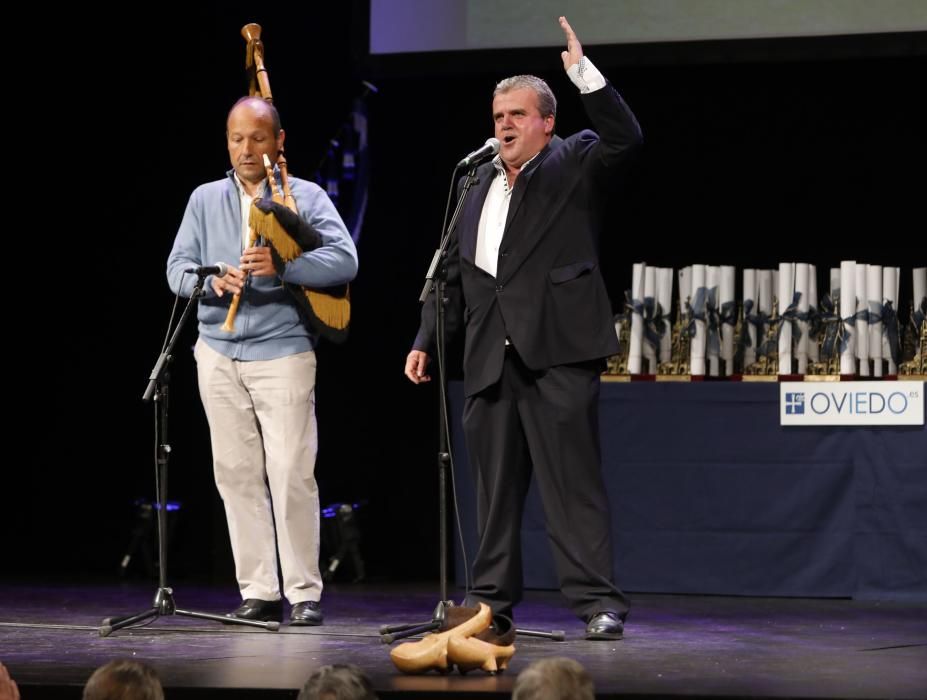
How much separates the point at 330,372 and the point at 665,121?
6.37 ft

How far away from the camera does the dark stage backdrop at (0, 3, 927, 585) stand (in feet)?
20.8

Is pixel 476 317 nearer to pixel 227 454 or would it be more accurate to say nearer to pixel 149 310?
pixel 227 454

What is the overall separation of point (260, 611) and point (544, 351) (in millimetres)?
1260

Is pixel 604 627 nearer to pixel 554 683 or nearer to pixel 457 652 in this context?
pixel 457 652

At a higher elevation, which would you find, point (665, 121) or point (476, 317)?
point (665, 121)

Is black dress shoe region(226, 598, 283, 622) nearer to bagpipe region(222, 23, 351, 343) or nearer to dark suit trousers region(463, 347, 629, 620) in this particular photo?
dark suit trousers region(463, 347, 629, 620)

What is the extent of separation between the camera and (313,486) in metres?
4.56

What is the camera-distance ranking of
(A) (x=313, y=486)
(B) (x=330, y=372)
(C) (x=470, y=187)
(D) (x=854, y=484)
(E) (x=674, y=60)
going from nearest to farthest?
(C) (x=470, y=187)
(A) (x=313, y=486)
(D) (x=854, y=484)
(E) (x=674, y=60)
(B) (x=330, y=372)

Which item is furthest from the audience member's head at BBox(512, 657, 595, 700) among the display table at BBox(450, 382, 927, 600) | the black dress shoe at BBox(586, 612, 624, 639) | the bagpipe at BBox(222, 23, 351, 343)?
the display table at BBox(450, 382, 927, 600)

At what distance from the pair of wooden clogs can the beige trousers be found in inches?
42.4

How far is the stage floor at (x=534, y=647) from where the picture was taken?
10.7 ft

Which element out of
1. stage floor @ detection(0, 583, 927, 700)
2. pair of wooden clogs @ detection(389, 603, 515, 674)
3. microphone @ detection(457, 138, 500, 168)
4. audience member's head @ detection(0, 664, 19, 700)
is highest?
microphone @ detection(457, 138, 500, 168)

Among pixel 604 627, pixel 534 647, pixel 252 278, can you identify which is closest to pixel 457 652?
pixel 534 647

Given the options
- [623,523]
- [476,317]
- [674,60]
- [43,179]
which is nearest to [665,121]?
[674,60]
